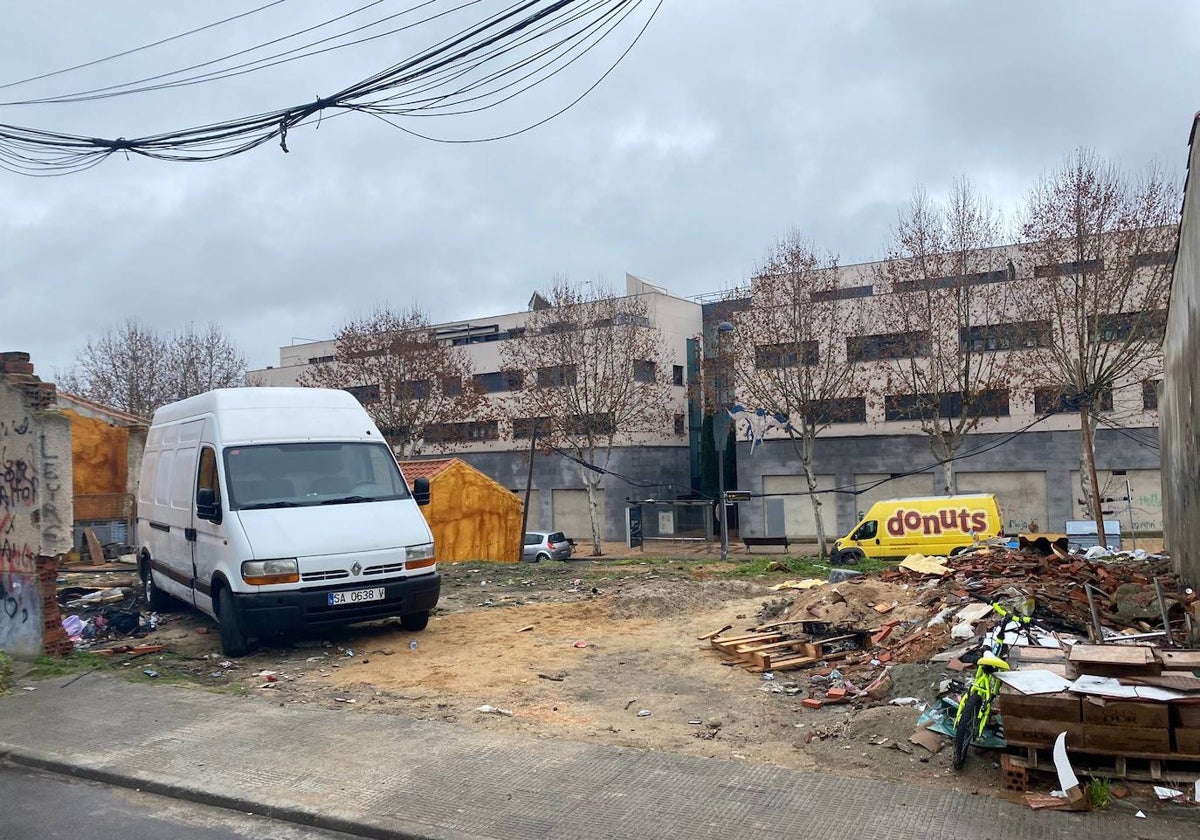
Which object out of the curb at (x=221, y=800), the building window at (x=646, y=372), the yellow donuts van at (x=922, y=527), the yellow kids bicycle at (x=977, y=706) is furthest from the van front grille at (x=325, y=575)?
the building window at (x=646, y=372)

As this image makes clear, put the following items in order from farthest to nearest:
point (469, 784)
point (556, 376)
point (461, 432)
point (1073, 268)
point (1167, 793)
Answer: point (461, 432), point (556, 376), point (1073, 268), point (469, 784), point (1167, 793)

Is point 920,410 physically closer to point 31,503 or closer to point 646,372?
point 646,372

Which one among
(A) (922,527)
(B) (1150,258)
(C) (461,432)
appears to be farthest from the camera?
(C) (461,432)

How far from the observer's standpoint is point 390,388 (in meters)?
39.8

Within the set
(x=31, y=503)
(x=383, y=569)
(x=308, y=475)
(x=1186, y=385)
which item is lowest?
(x=383, y=569)

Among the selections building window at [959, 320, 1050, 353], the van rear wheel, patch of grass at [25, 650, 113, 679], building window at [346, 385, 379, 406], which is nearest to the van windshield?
patch of grass at [25, 650, 113, 679]

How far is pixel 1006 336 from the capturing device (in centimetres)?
3070

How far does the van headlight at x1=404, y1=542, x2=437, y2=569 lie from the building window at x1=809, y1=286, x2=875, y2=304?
25364 millimetres

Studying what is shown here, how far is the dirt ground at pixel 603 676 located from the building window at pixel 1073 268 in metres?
19.1

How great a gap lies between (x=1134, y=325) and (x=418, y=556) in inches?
993

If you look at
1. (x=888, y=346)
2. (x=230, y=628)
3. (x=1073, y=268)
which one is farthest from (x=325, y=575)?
(x=888, y=346)

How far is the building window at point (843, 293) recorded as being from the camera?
32.9 metres

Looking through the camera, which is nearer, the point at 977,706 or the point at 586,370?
the point at 977,706

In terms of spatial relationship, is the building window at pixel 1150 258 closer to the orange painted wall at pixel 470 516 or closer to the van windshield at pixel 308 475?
the orange painted wall at pixel 470 516
